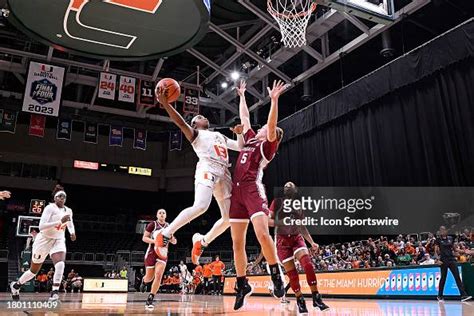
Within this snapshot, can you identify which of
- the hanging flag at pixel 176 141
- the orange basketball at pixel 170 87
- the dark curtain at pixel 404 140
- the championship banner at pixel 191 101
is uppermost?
the championship banner at pixel 191 101

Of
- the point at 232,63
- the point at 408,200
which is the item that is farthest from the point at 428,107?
the point at 232,63

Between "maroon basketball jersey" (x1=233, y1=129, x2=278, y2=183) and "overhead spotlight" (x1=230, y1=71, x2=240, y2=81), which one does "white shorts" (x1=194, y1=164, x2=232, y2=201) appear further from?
"overhead spotlight" (x1=230, y1=71, x2=240, y2=81)

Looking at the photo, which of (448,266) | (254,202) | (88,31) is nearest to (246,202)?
(254,202)

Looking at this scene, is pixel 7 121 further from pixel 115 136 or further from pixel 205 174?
pixel 205 174

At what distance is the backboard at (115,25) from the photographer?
773cm

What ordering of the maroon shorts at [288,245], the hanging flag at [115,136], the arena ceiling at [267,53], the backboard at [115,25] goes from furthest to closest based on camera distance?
the hanging flag at [115,136] < the arena ceiling at [267,53] < the backboard at [115,25] < the maroon shorts at [288,245]

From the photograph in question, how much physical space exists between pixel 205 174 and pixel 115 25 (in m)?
5.31

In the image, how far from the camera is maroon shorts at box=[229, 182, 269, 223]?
4.42 metres

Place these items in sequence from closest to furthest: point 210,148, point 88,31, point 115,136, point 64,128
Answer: point 210,148 < point 88,31 < point 64,128 < point 115,136

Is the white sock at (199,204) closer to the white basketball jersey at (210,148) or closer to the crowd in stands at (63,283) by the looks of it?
the white basketball jersey at (210,148)

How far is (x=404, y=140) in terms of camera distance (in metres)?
13.4

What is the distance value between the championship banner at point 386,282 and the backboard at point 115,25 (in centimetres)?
631

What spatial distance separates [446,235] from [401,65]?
20.2 feet

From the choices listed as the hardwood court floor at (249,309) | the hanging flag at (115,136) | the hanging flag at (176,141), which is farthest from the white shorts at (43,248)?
the hanging flag at (115,136)
